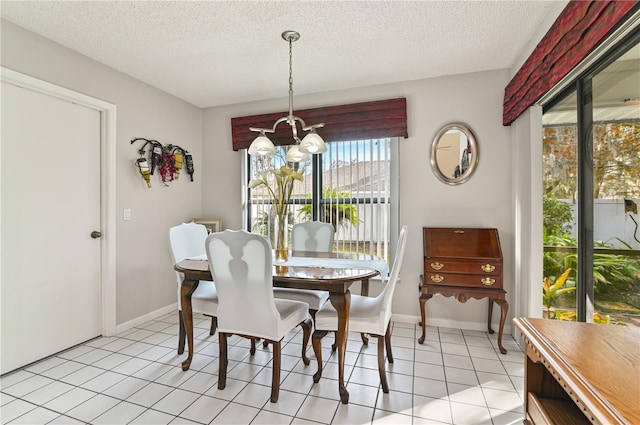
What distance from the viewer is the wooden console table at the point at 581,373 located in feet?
2.16

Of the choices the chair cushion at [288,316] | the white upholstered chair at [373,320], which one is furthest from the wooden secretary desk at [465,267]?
the chair cushion at [288,316]

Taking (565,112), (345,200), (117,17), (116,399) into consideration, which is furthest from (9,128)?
(565,112)

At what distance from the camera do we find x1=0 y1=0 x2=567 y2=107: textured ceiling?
1990mm

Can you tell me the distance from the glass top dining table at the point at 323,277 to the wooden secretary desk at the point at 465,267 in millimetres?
575

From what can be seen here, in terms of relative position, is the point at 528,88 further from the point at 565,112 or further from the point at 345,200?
the point at 345,200

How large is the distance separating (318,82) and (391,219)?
1626 mm

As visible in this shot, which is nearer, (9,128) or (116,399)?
(116,399)

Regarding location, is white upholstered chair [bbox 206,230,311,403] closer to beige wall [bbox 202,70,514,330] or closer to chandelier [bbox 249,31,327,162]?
chandelier [bbox 249,31,327,162]

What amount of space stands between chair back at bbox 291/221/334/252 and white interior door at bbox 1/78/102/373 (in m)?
1.82

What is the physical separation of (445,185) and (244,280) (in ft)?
7.20

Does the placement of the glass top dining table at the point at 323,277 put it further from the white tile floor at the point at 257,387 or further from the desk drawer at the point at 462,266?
the desk drawer at the point at 462,266

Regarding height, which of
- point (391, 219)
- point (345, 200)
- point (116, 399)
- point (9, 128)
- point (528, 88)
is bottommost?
point (116, 399)

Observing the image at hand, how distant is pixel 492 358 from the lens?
7.74 ft

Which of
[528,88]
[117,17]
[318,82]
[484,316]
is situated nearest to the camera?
[117,17]
